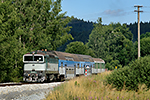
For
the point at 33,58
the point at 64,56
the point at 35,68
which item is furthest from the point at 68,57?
the point at 35,68

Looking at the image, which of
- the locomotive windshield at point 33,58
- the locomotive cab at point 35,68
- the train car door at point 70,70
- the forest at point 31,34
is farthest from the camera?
the train car door at point 70,70

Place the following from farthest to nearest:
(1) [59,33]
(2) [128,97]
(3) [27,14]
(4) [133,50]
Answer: (4) [133,50] < (1) [59,33] < (3) [27,14] < (2) [128,97]

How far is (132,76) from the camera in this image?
16.8 meters

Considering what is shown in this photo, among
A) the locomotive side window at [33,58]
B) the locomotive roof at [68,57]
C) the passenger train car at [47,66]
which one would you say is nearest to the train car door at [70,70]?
the passenger train car at [47,66]

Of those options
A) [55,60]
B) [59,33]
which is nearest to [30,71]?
[55,60]

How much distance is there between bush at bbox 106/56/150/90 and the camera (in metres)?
16.5

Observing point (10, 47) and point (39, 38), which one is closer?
point (10, 47)

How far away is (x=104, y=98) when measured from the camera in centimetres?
1228

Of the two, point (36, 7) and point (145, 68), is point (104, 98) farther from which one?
point (36, 7)

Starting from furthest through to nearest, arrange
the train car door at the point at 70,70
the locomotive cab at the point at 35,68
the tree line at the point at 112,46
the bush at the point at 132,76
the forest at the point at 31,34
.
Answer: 1. the tree line at the point at 112,46
2. the train car door at the point at 70,70
3. the forest at the point at 31,34
4. the locomotive cab at the point at 35,68
5. the bush at the point at 132,76

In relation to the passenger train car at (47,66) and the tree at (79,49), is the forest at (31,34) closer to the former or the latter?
the tree at (79,49)

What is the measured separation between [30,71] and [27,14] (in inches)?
724

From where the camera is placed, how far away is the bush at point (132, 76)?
54.3 ft

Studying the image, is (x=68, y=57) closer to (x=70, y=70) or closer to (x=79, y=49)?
(x=70, y=70)
